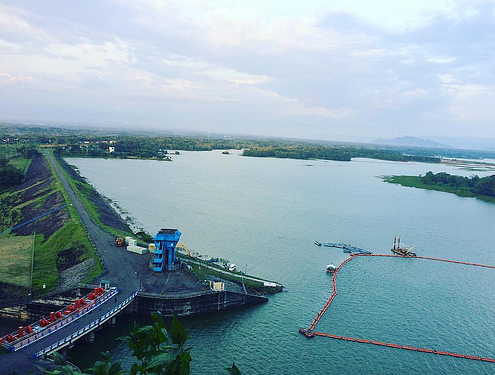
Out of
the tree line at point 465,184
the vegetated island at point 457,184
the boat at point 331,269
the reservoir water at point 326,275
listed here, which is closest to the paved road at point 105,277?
the reservoir water at point 326,275

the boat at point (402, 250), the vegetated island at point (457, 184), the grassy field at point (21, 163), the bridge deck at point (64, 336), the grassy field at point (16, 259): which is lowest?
the grassy field at point (16, 259)

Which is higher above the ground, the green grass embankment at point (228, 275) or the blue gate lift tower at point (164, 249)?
the blue gate lift tower at point (164, 249)

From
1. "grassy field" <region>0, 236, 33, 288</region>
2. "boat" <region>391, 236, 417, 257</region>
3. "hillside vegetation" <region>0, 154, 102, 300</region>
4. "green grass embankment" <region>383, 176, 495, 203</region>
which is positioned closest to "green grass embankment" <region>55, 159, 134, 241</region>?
"hillside vegetation" <region>0, 154, 102, 300</region>

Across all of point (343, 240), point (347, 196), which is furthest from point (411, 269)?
point (347, 196)

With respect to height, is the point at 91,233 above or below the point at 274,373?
above

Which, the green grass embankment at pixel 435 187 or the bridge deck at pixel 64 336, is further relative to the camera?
the green grass embankment at pixel 435 187

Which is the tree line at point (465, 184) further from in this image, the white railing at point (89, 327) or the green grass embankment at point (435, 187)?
the white railing at point (89, 327)

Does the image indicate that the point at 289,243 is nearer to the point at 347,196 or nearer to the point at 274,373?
the point at 274,373
